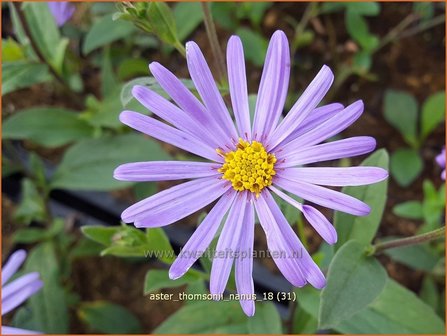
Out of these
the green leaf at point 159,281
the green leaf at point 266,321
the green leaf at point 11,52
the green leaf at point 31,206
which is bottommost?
the green leaf at point 266,321

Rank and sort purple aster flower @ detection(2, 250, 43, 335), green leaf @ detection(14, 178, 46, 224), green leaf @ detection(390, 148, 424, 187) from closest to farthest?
purple aster flower @ detection(2, 250, 43, 335) → green leaf @ detection(14, 178, 46, 224) → green leaf @ detection(390, 148, 424, 187)

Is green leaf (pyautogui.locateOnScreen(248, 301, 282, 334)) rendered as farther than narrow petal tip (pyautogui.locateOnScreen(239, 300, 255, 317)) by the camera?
Yes

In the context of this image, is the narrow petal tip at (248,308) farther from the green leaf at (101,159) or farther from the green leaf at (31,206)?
the green leaf at (31,206)

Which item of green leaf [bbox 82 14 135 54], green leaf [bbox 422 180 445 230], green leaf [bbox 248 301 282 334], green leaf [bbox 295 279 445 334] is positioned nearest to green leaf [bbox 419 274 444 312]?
green leaf [bbox 422 180 445 230]

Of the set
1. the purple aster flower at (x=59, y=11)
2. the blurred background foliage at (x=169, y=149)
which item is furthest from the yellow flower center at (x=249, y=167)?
the purple aster flower at (x=59, y=11)

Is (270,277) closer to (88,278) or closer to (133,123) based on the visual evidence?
(88,278)

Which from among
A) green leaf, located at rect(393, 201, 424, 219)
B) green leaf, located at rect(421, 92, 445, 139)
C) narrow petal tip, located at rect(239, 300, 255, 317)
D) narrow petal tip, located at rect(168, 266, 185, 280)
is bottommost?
narrow petal tip, located at rect(239, 300, 255, 317)

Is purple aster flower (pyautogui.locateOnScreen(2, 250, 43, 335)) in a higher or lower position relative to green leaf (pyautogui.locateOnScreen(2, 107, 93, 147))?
lower

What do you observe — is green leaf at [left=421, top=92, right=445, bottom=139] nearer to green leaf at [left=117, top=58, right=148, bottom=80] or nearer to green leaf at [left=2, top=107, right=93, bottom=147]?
green leaf at [left=117, top=58, right=148, bottom=80]
